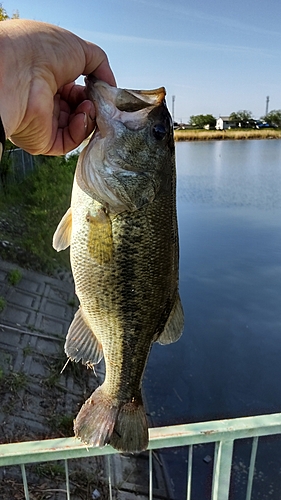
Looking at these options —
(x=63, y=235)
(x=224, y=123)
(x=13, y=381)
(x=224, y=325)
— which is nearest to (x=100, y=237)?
(x=63, y=235)

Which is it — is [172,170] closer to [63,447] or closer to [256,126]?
[63,447]

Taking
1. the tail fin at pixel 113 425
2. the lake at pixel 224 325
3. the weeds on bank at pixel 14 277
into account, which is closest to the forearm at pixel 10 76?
the tail fin at pixel 113 425

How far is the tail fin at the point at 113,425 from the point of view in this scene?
1.29 metres

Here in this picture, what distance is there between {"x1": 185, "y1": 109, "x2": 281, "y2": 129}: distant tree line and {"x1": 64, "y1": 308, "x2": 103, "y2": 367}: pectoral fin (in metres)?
64.8

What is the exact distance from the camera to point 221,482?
73.6 inches

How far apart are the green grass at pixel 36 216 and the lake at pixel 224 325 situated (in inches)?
104

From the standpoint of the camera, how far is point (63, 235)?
1.48 metres

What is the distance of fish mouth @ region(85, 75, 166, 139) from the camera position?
1307 millimetres

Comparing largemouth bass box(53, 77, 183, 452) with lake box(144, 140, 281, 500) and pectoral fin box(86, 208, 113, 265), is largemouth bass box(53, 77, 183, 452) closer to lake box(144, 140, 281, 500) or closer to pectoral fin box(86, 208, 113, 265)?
pectoral fin box(86, 208, 113, 265)

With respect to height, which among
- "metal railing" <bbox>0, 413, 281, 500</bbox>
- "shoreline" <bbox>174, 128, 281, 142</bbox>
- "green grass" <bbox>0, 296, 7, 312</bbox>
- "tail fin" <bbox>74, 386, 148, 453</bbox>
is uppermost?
"shoreline" <bbox>174, 128, 281, 142</bbox>

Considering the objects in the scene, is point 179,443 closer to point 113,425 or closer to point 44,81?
point 113,425

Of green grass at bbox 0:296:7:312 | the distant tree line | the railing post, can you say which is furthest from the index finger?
the distant tree line

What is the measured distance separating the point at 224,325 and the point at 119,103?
7.05m

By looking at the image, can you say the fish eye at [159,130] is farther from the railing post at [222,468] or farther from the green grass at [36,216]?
the green grass at [36,216]
